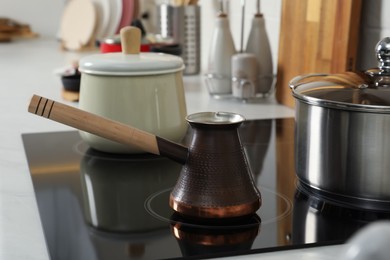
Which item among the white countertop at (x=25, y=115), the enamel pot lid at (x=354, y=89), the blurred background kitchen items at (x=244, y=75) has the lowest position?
the white countertop at (x=25, y=115)

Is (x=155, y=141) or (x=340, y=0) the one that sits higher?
(x=340, y=0)

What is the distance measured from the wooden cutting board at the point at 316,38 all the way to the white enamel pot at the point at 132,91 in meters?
0.33

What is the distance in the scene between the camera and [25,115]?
48.3 inches

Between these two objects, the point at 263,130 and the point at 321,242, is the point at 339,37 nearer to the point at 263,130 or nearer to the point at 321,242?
the point at 263,130

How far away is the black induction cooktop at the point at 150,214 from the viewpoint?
0.59 metres

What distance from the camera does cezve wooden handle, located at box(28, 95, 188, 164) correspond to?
2.12ft

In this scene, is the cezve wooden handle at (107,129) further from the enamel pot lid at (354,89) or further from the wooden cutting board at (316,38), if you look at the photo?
the wooden cutting board at (316,38)

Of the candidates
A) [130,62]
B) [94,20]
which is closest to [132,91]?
[130,62]

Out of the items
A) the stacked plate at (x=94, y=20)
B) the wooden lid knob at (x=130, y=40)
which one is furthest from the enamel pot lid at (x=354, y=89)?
the stacked plate at (x=94, y=20)

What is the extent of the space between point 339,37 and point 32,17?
2144 millimetres

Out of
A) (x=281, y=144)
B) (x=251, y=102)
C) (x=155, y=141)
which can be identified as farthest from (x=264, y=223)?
(x=251, y=102)

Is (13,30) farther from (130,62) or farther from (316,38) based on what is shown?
(130,62)

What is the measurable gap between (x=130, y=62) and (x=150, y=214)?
0.29m

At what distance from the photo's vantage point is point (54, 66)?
1907 millimetres
